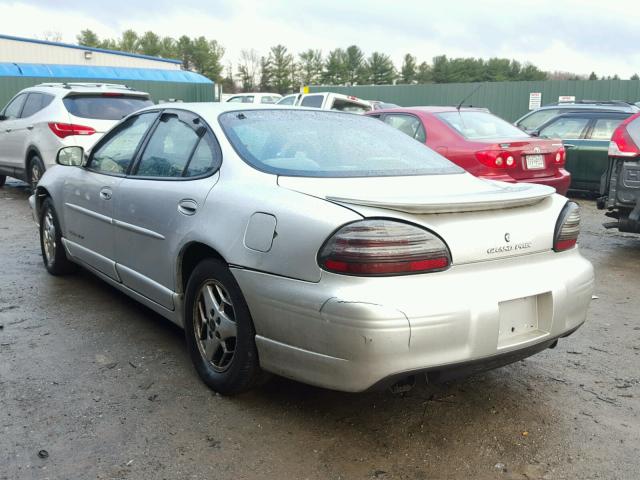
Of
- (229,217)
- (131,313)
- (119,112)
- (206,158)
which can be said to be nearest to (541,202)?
(229,217)

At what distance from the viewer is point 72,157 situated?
500 cm

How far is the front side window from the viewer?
10570 millimetres

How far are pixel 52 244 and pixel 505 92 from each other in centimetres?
2726

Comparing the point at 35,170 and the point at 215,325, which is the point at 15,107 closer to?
the point at 35,170

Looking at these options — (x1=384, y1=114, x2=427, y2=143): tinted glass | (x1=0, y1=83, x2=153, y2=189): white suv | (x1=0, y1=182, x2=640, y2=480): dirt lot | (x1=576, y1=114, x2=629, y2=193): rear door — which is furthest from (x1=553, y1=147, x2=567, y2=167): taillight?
(x1=0, y1=83, x2=153, y2=189): white suv

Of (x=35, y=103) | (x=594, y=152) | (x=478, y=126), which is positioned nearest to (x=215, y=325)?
(x=478, y=126)

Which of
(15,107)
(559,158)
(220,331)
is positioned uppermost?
(15,107)

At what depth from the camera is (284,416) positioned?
3.21 meters

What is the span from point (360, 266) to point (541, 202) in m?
1.15

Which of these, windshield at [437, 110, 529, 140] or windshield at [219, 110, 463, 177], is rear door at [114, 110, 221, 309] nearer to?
windshield at [219, 110, 463, 177]

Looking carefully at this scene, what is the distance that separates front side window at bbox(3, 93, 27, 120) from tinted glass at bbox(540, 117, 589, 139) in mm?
8559

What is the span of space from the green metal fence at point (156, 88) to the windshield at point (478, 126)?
907 inches

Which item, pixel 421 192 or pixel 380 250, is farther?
pixel 421 192

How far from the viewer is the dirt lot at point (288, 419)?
2.77 m
